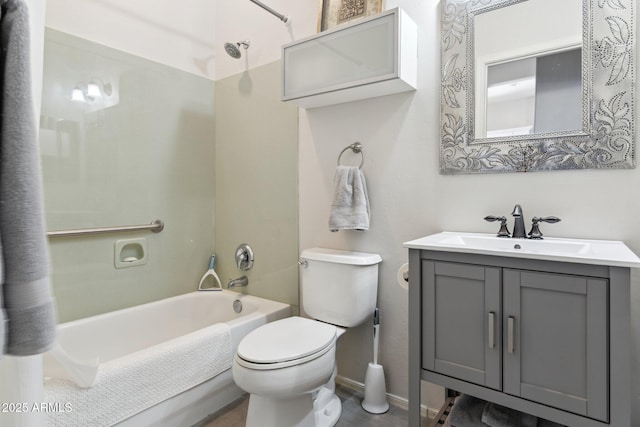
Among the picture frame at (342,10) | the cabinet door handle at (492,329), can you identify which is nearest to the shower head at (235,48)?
the picture frame at (342,10)

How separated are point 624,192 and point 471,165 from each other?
1.78 feet

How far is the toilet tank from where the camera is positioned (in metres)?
1.75

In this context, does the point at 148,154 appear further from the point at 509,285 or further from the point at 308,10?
the point at 509,285

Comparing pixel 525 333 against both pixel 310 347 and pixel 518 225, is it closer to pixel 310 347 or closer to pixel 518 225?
pixel 518 225

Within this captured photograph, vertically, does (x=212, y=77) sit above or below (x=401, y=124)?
above

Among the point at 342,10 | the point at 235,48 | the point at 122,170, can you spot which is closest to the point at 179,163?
the point at 122,170

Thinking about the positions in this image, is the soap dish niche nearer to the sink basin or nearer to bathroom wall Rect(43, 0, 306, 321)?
bathroom wall Rect(43, 0, 306, 321)

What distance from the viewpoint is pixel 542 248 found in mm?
1340

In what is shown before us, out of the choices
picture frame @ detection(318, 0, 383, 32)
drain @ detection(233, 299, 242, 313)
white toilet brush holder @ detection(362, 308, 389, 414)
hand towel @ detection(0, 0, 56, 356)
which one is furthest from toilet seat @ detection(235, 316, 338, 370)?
picture frame @ detection(318, 0, 383, 32)

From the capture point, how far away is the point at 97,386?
1.32 m

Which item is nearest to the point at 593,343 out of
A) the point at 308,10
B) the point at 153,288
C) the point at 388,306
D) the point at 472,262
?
the point at 472,262

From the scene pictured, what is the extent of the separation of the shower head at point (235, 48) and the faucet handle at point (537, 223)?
1.96 m

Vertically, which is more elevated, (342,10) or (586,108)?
(342,10)

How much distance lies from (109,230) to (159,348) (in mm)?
844
